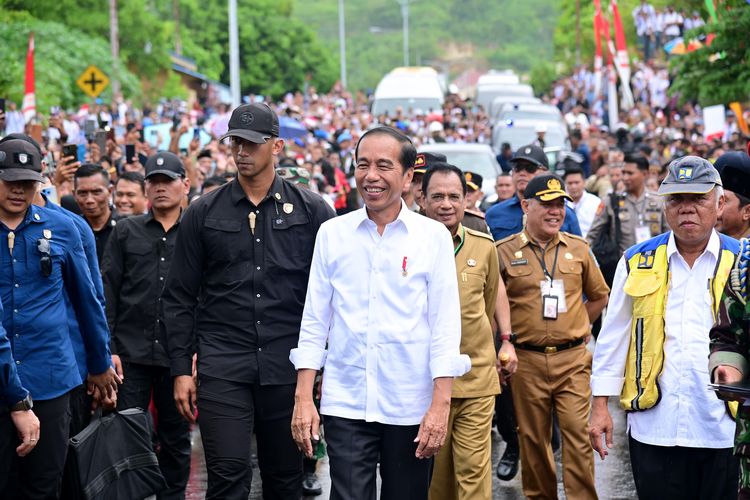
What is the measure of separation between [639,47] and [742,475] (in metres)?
54.8

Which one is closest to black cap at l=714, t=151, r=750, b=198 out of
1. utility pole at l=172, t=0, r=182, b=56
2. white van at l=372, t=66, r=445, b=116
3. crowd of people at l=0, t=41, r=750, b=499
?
crowd of people at l=0, t=41, r=750, b=499

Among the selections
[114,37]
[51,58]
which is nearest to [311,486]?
[51,58]

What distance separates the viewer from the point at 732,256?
5840 mm

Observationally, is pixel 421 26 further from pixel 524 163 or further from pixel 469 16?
pixel 524 163

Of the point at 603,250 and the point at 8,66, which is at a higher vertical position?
the point at 8,66

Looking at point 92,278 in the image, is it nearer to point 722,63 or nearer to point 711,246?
point 711,246

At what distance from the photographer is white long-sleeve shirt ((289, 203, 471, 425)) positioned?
5.58 metres

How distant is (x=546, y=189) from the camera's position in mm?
8242

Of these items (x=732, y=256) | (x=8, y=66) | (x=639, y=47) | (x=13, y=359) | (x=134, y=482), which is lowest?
(x=134, y=482)

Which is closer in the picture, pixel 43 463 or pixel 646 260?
pixel 646 260

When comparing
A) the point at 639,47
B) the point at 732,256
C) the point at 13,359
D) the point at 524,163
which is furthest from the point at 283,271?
the point at 639,47

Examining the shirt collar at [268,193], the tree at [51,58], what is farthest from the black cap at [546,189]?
the tree at [51,58]

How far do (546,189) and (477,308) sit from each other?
132 centimetres

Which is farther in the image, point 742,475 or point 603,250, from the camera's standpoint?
point 603,250
